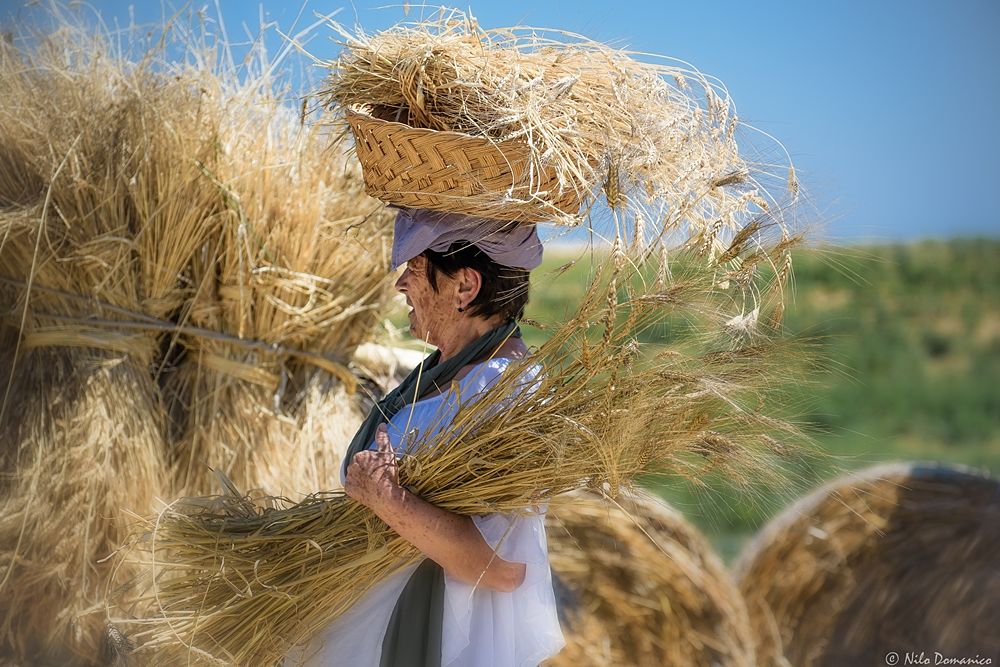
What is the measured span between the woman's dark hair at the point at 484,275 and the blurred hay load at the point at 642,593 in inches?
50.9

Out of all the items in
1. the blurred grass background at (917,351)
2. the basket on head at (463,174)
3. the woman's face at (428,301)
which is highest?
the basket on head at (463,174)

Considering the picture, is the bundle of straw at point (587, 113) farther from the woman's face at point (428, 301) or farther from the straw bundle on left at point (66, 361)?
the straw bundle on left at point (66, 361)

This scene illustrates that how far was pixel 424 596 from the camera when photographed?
166 centimetres

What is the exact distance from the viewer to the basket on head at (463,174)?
59.7 inches

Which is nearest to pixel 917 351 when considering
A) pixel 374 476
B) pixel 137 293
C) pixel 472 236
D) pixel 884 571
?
pixel 884 571

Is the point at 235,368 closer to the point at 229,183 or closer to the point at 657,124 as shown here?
the point at 229,183

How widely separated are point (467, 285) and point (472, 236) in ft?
0.28

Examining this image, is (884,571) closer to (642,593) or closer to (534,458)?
(642,593)

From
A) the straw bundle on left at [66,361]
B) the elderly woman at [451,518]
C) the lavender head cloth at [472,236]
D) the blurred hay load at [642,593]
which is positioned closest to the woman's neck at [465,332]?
the elderly woman at [451,518]

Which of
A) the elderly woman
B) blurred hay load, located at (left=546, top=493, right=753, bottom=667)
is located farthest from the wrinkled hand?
blurred hay load, located at (left=546, top=493, right=753, bottom=667)

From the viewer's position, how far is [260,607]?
5.60 feet

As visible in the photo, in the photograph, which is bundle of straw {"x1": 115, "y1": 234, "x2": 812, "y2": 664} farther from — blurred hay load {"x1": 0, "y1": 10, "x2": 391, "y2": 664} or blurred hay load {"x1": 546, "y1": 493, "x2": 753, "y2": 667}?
blurred hay load {"x1": 546, "y1": 493, "x2": 753, "y2": 667}

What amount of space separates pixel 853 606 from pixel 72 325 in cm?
271

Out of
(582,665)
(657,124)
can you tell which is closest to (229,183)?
(657,124)
